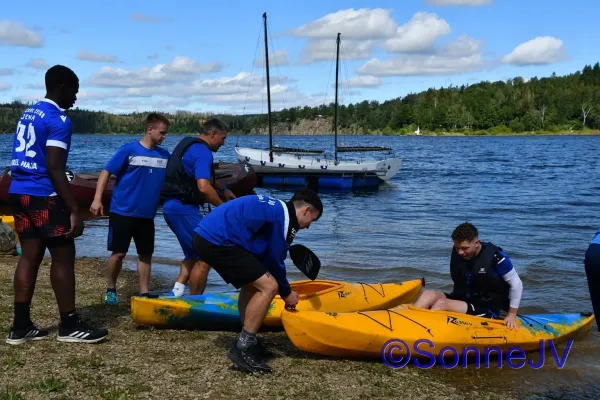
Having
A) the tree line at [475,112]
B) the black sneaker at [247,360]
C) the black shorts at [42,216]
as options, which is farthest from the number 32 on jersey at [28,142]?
the tree line at [475,112]

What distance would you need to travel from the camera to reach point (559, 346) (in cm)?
672

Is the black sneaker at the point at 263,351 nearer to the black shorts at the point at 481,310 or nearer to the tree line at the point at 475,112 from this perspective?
the black shorts at the point at 481,310

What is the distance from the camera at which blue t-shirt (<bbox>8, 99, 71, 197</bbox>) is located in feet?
16.1

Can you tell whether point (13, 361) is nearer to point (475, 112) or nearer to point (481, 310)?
point (481, 310)

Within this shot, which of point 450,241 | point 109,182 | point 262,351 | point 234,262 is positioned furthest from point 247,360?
point 109,182

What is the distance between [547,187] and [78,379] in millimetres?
28541

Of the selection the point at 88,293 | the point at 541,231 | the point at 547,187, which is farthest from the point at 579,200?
the point at 88,293

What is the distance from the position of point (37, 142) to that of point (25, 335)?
5.38 feet

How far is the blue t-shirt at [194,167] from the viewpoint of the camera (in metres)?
6.09

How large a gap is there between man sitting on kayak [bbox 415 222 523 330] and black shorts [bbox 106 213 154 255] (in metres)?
2.87

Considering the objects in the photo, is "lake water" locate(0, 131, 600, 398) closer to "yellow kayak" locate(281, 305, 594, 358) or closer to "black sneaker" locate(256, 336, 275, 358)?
"yellow kayak" locate(281, 305, 594, 358)

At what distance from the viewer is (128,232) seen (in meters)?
6.49

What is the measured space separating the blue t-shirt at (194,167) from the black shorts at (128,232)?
34cm

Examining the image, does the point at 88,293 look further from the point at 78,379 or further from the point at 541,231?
the point at 541,231
